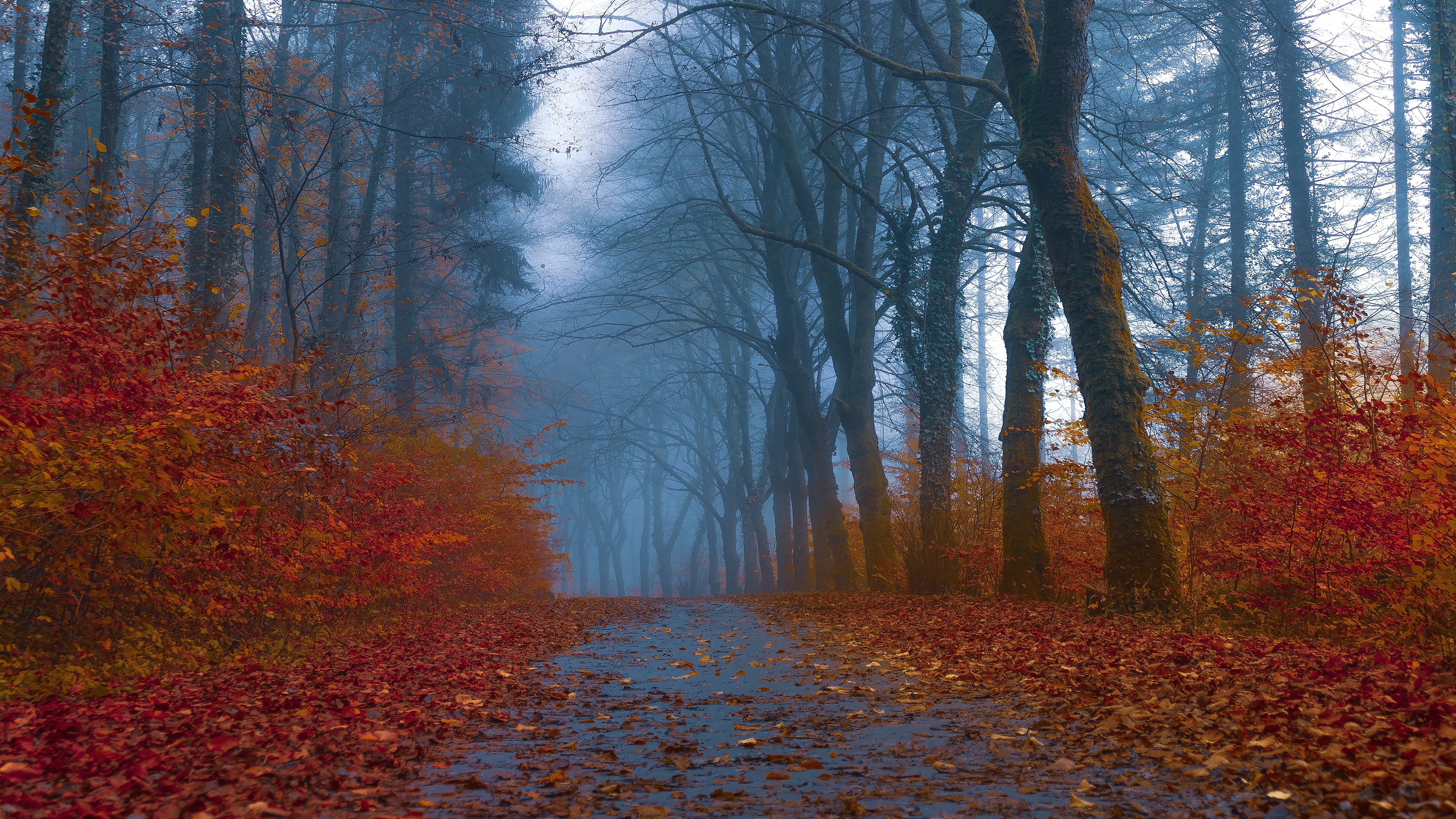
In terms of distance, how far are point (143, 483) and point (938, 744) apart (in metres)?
4.98

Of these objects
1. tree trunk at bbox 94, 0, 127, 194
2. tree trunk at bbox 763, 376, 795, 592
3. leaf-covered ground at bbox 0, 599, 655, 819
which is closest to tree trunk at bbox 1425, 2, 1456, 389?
leaf-covered ground at bbox 0, 599, 655, 819

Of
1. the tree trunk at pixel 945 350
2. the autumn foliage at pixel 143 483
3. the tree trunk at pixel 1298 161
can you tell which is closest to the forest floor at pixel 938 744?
the autumn foliage at pixel 143 483

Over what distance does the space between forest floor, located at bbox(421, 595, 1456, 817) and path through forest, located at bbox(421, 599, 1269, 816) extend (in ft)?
0.05

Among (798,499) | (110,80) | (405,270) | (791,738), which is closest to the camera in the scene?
(791,738)

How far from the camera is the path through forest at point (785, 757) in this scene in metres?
3.21

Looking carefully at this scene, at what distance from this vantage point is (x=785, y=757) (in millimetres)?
3984

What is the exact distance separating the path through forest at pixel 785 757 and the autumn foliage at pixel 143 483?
9.39 feet

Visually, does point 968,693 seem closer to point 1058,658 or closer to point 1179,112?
point 1058,658

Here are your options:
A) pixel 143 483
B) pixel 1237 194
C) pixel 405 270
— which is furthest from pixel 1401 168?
pixel 143 483

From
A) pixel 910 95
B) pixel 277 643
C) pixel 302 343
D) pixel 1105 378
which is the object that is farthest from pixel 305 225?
pixel 1105 378

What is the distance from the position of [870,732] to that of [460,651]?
4939 mm

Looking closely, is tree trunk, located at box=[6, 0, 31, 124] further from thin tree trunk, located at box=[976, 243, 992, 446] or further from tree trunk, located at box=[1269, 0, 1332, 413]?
thin tree trunk, located at box=[976, 243, 992, 446]

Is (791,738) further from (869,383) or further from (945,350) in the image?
(869,383)

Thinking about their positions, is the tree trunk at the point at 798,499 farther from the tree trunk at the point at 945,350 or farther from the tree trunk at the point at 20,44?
the tree trunk at the point at 20,44
